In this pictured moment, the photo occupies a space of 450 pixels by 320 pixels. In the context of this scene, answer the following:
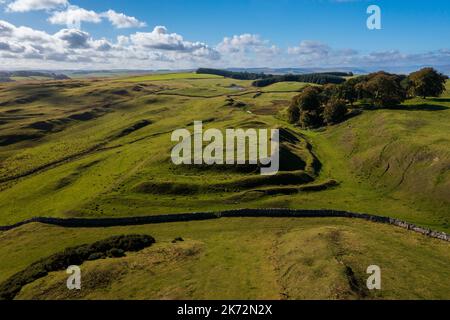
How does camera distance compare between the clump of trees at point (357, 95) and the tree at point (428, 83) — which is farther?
the tree at point (428, 83)

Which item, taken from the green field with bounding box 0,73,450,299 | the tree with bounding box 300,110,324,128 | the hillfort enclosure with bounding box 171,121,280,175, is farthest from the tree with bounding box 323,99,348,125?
the hillfort enclosure with bounding box 171,121,280,175

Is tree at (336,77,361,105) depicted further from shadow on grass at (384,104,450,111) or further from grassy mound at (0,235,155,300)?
grassy mound at (0,235,155,300)

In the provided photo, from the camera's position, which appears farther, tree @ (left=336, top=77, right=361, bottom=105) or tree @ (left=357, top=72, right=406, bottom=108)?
tree @ (left=336, top=77, right=361, bottom=105)

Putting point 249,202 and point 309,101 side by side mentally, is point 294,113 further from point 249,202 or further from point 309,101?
point 249,202

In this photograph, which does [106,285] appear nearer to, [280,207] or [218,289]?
[218,289]

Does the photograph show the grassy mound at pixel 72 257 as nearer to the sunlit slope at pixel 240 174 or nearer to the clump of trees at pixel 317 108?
the sunlit slope at pixel 240 174

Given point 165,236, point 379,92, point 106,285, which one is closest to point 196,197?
point 165,236

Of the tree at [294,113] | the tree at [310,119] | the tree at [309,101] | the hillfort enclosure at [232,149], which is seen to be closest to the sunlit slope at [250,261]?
the hillfort enclosure at [232,149]

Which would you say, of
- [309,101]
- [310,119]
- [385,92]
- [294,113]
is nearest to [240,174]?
[310,119]
